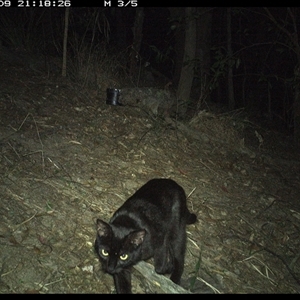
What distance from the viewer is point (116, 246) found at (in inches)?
123

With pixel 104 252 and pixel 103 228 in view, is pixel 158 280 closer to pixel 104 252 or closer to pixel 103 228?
pixel 104 252

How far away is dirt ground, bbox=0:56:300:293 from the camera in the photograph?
351 cm

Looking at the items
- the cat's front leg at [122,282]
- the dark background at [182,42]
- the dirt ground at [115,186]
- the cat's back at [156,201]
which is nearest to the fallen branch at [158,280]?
the dirt ground at [115,186]

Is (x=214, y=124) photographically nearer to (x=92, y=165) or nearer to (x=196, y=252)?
(x=92, y=165)

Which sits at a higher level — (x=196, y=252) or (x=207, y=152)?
(x=207, y=152)

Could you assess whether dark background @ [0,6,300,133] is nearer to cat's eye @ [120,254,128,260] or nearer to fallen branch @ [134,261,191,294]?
fallen branch @ [134,261,191,294]

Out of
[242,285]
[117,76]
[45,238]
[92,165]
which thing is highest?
[117,76]

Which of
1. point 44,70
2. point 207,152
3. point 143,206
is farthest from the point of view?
point 44,70

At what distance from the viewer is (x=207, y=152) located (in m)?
6.50

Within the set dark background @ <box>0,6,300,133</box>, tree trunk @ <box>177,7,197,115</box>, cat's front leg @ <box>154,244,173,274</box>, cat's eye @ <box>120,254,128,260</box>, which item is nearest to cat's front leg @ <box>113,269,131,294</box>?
cat's eye @ <box>120,254,128,260</box>

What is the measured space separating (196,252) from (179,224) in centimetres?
50

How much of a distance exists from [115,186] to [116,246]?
1773 mm

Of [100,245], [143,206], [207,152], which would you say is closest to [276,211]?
[207,152]

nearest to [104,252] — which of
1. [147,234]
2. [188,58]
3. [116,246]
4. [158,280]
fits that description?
[116,246]
